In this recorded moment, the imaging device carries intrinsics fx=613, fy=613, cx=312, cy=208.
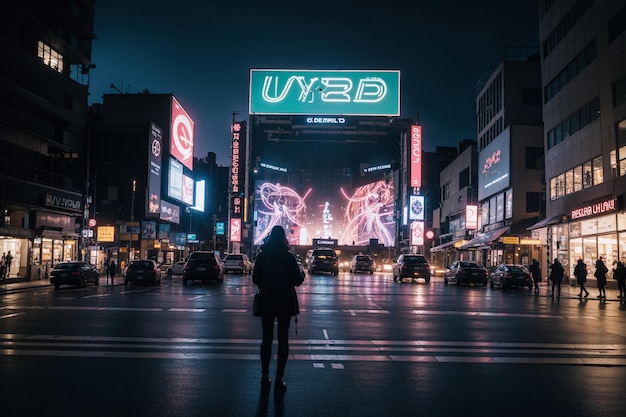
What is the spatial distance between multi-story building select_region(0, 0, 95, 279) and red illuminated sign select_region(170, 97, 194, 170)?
1947 cm

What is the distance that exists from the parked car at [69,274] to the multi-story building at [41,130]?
495cm

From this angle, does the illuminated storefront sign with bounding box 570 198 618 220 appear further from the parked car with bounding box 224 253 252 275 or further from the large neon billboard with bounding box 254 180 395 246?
the large neon billboard with bounding box 254 180 395 246

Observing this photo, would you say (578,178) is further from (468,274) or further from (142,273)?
(142,273)

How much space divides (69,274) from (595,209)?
92.4 ft

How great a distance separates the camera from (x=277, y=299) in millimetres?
7293

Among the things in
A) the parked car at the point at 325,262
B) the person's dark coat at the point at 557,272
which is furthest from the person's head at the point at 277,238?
the parked car at the point at 325,262

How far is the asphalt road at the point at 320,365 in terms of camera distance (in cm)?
671

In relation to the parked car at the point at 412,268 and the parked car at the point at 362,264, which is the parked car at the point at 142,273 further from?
the parked car at the point at 362,264

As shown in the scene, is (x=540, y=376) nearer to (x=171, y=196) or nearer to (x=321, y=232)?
(x=171, y=196)

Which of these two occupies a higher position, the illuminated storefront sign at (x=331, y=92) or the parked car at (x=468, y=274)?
the illuminated storefront sign at (x=331, y=92)

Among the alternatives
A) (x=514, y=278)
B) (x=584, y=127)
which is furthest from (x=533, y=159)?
(x=514, y=278)

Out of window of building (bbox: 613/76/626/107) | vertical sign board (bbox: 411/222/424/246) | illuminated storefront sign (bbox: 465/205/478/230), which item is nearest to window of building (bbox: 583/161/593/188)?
window of building (bbox: 613/76/626/107)

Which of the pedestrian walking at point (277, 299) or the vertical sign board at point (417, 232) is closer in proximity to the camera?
the pedestrian walking at point (277, 299)

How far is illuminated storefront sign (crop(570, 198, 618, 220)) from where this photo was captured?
31438 millimetres
